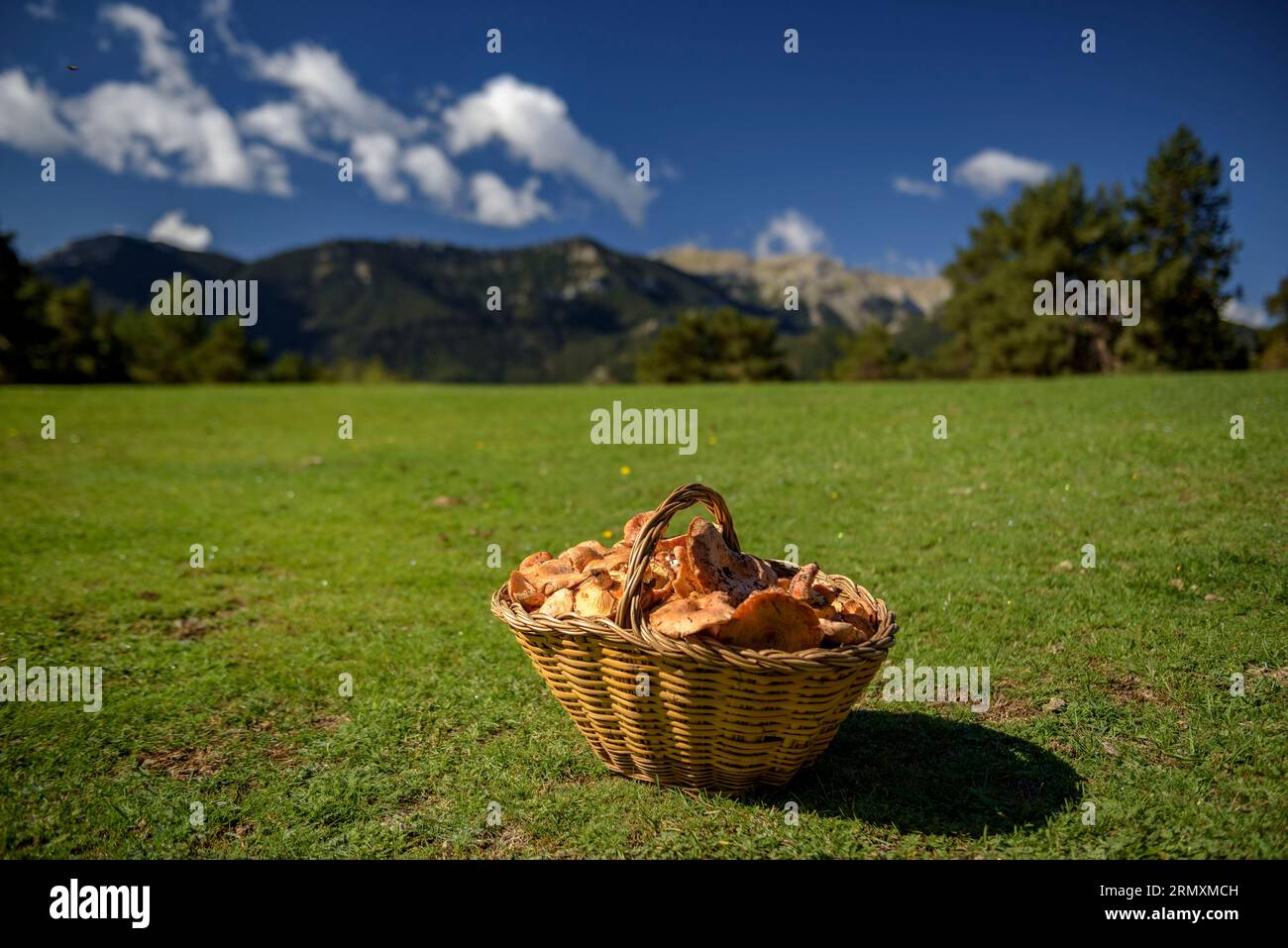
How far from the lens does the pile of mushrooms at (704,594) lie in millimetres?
3951

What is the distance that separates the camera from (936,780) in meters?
4.75

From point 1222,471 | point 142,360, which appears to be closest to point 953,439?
point 1222,471

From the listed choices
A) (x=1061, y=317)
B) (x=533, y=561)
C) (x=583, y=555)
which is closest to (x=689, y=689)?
(x=583, y=555)

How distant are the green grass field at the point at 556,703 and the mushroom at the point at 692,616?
4.15ft

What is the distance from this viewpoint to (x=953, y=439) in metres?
15.4

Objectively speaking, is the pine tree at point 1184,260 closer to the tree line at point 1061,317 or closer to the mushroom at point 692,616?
the tree line at point 1061,317

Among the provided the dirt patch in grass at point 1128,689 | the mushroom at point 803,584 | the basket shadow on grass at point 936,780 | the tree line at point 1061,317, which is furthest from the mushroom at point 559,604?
the tree line at point 1061,317

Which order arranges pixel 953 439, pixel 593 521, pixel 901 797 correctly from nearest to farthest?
1. pixel 901 797
2. pixel 593 521
3. pixel 953 439

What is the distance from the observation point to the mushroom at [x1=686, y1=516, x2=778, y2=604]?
443 cm

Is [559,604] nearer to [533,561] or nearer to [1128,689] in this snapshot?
[533,561]

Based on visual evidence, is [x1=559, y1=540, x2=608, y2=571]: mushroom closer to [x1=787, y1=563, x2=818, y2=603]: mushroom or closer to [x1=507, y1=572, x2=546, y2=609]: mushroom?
[x1=507, y1=572, x2=546, y2=609]: mushroom

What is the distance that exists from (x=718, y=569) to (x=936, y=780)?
2055 millimetres
